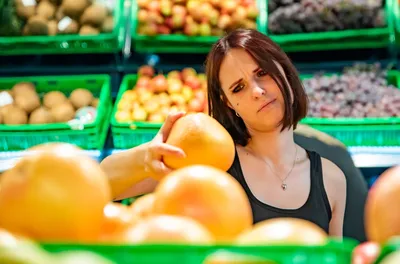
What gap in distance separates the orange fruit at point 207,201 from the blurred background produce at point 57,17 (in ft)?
7.42

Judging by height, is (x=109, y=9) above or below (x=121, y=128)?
above

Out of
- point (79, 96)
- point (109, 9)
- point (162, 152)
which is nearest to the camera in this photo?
point (162, 152)

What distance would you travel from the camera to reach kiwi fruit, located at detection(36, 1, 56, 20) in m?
2.81

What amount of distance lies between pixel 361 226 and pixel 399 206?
1083mm

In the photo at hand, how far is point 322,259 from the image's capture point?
19.8 inches

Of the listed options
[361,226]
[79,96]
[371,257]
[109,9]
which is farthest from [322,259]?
[109,9]

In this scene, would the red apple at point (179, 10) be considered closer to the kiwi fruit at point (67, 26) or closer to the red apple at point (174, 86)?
the red apple at point (174, 86)

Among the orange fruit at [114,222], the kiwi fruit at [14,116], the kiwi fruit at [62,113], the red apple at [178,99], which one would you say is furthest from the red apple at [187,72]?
the orange fruit at [114,222]

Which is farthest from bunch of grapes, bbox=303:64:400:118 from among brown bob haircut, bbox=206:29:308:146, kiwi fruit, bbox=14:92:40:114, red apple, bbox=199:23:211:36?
kiwi fruit, bbox=14:92:40:114

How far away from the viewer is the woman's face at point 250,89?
1.41 meters

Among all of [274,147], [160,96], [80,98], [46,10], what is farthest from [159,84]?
[274,147]

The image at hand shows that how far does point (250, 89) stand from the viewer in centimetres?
141

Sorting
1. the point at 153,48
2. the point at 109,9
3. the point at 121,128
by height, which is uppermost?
the point at 109,9

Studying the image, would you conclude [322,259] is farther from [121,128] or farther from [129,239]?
[121,128]
